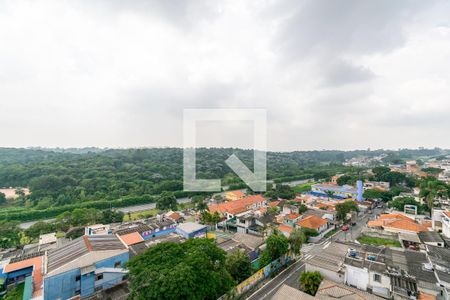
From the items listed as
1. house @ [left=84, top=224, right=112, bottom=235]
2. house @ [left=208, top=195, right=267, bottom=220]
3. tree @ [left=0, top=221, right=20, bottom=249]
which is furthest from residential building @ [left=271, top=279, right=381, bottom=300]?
tree @ [left=0, top=221, right=20, bottom=249]

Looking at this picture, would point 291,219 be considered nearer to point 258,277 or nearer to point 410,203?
point 258,277

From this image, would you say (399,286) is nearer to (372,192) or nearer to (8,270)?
(8,270)

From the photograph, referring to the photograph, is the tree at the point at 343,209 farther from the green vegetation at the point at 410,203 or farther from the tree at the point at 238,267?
the tree at the point at 238,267

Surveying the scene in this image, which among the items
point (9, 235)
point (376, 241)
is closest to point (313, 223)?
point (376, 241)

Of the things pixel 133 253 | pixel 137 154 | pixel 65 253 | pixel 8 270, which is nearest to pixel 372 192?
pixel 133 253

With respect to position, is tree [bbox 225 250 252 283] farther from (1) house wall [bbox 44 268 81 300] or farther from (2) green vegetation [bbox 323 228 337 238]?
(2) green vegetation [bbox 323 228 337 238]
